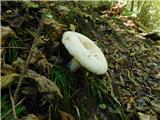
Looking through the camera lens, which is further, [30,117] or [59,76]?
[59,76]

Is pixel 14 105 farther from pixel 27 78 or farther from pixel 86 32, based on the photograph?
pixel 86 32

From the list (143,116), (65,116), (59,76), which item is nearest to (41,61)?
(59,76)

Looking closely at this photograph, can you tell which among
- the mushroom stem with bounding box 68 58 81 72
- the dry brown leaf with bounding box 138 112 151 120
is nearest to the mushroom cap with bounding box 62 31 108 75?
the mushroom stem with bounding box 68 58 81 72

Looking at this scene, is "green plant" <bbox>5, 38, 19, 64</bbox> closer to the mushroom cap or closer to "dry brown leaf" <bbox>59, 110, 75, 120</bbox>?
the mushroom cap

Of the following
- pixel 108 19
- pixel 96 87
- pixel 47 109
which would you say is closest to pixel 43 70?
pixel 47 109

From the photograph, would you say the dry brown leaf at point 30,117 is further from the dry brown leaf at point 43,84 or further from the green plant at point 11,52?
the green plant at point 11,52

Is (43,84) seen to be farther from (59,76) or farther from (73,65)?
(73,65)
